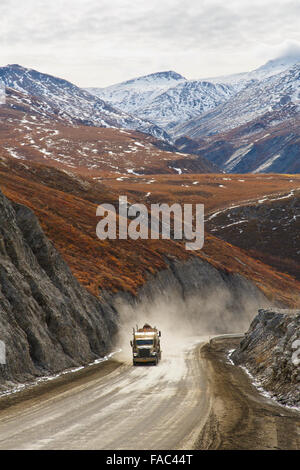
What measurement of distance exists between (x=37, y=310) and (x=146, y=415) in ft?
55.7

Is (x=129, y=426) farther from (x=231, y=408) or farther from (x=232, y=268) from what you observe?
(x=232, y=268)

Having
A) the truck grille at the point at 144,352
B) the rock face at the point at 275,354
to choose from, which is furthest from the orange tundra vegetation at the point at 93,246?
the rock face at the point at 275,354

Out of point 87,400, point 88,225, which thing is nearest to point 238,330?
point 88,225

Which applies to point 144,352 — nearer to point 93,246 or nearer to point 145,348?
point 145,348

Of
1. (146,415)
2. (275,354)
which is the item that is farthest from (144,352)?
(146,415)

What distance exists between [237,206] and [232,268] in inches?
2579

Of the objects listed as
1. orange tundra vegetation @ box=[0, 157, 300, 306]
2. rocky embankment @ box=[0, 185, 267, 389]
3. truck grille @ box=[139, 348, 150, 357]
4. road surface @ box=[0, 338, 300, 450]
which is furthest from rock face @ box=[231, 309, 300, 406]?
orange tundra vegetation @ box=[0, 157, 300, 306]

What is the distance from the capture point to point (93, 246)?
69188 millimetres

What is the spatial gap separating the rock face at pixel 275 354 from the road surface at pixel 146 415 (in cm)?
103

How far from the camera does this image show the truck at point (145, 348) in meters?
35.5

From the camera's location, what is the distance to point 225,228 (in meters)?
151

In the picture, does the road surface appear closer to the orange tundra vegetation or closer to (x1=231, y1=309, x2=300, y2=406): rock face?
(x1=231, y1=309, x2=300, y2=406): rock face

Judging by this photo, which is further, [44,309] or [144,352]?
[144,352]
